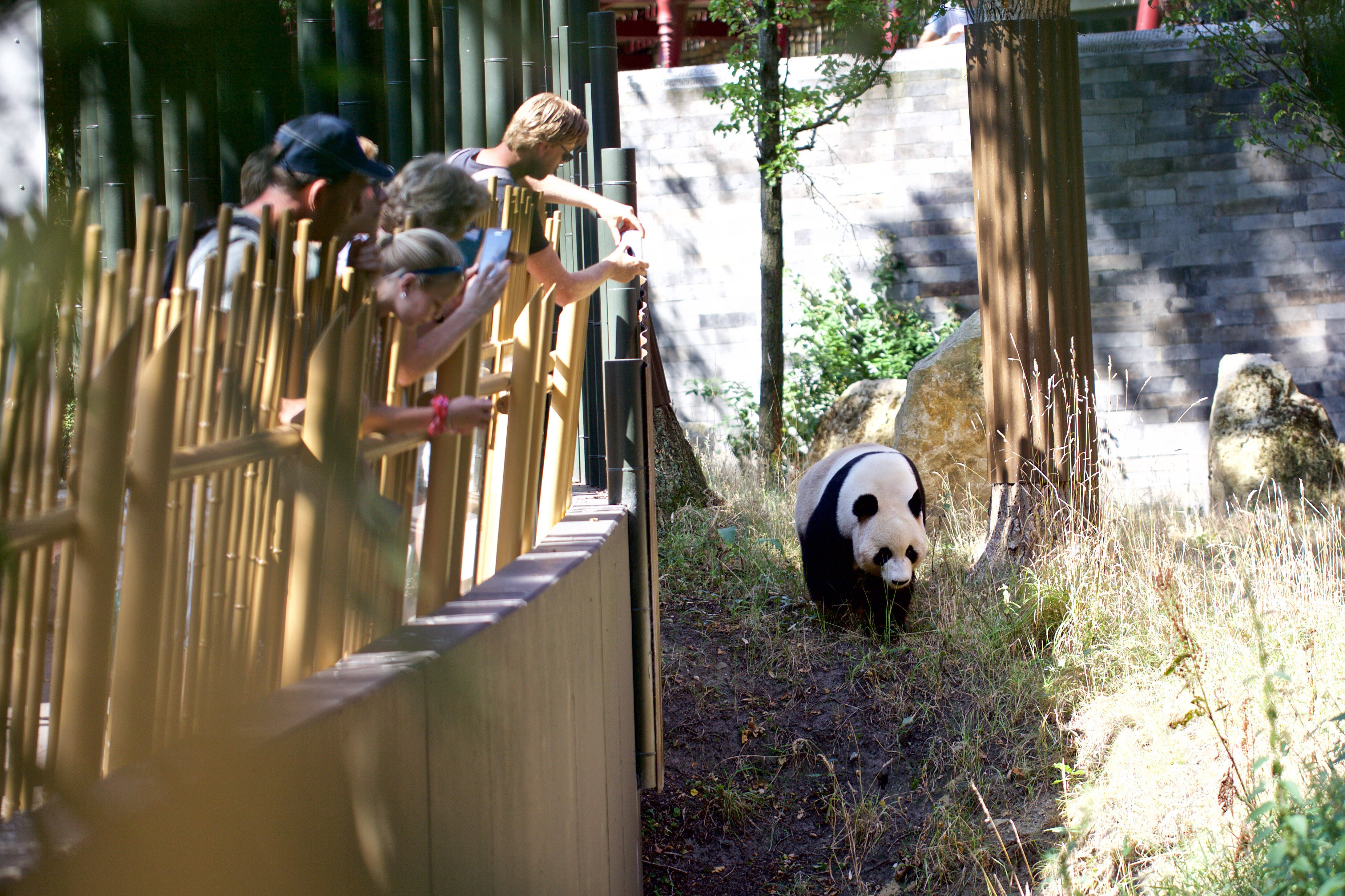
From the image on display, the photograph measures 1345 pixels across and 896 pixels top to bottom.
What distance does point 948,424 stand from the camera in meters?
7.33

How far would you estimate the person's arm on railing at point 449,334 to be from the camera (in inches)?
79.4

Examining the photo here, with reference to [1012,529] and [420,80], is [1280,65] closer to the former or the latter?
[420,80]

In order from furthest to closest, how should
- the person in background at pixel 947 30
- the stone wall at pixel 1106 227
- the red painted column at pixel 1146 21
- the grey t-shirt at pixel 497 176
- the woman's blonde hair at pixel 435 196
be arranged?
the red painted column at pixel 1146 21 < the stone wall at pixel 1106 227 < the person in background at pixel 947 30 < the grey t-shirt at pixel 497 176 < the woman's blonde hair at pixel 435 196

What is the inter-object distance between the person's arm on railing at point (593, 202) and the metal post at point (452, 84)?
1.77 feet

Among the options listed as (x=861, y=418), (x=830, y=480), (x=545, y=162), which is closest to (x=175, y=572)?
(x=545, y=162)

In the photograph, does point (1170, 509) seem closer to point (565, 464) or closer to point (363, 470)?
point (565, 464)

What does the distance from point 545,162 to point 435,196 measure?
0.57 meters

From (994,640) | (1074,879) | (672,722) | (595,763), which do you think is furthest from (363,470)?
(994,640)

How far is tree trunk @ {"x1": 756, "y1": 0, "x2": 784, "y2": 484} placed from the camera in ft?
26.2

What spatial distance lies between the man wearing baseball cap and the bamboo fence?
9 centimetres

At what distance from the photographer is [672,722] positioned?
16.4 feet

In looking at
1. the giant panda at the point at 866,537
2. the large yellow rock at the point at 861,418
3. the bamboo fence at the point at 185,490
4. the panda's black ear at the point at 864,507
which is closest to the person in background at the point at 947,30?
the giant panda at the point at 866,537

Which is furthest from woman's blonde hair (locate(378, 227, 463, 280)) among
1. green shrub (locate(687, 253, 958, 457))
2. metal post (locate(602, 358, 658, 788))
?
green shrub (locate(687, 253, 958, 457))

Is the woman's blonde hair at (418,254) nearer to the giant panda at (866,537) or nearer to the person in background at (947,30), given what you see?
the giant panda at (866,537)
